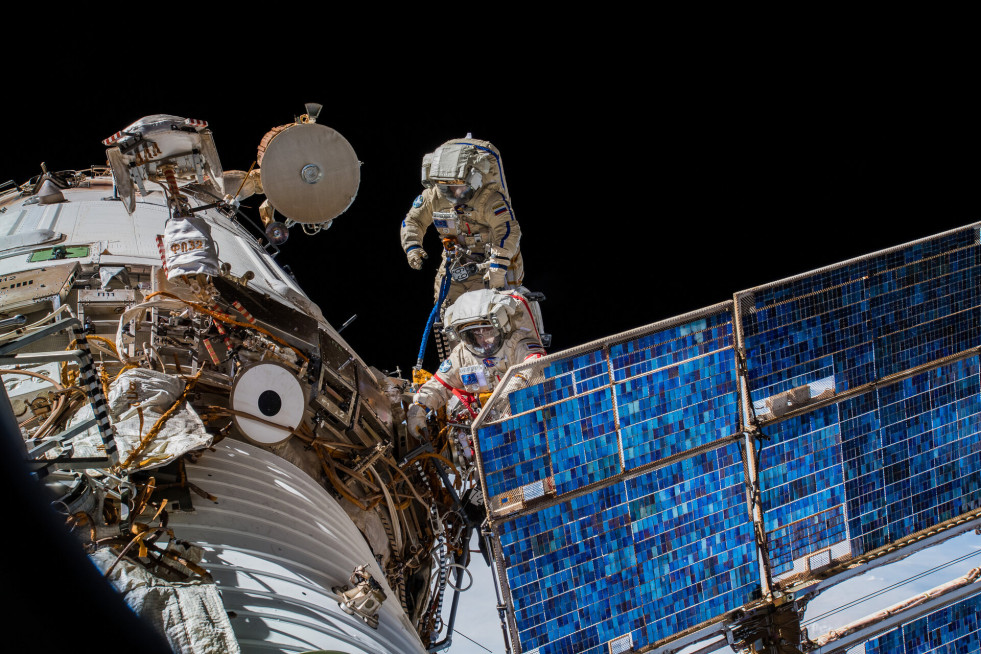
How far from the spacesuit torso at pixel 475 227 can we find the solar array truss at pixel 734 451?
328 centimetres

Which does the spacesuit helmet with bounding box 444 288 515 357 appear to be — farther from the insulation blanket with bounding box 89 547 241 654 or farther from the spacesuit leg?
the insulation blanket with bounding box 89 547 241 654

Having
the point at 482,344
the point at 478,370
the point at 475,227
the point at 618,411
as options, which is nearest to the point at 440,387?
the point at 478,370

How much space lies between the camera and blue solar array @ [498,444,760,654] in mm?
3990

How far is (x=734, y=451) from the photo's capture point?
438 cm

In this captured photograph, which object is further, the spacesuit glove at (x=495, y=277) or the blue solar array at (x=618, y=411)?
the spacesuit glove at (x=495, y=277)

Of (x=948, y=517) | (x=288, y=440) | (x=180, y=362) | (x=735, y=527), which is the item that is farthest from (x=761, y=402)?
(x=180, y=362)

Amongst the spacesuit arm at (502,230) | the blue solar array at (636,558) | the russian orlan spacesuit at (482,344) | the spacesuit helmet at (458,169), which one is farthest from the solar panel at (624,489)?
the spacesuit helmet at (458,169)

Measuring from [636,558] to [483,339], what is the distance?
2.34 meters

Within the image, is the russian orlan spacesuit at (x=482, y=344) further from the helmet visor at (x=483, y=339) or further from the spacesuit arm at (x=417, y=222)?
the spacesuit arm at (x=417, y=222)

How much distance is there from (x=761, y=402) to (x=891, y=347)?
82 centimetres

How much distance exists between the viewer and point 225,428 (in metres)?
4.25

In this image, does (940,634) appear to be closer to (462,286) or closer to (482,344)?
(482,344)

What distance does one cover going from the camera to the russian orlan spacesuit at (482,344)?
6109 millimetres

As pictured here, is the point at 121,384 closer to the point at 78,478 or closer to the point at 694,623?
the point at 78,478
